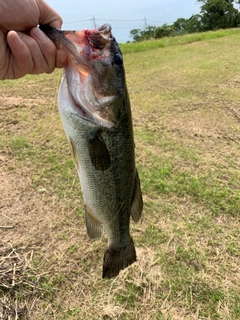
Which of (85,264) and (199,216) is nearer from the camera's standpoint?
(85,264)

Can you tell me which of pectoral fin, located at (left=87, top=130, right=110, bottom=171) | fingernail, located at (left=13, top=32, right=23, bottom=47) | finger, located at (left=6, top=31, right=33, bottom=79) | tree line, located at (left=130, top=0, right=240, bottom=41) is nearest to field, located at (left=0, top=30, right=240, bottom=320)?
pectoral fin, located at (left=87, top=130, right=110, bottom=171)

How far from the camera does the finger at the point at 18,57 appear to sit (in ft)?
3.90

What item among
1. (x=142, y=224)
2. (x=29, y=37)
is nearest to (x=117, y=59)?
(x=29, y=37)

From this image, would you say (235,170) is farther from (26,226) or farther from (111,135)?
(111,135)

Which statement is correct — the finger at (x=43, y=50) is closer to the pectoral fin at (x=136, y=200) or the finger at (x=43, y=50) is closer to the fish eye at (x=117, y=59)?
the fish eye at (x=117, y=59)

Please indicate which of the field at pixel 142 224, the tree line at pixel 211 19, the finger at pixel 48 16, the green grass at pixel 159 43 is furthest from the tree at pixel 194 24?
the finger at pixel 48 16

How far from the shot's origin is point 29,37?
1.26 m

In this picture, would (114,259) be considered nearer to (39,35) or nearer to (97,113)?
(97,113)

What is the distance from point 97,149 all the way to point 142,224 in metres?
1.81

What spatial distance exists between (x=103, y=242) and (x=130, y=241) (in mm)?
1153

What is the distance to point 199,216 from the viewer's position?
307cm

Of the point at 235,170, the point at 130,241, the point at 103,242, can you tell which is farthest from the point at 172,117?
the point at 130,241

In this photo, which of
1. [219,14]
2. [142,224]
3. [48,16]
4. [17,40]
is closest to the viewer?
[17,40]

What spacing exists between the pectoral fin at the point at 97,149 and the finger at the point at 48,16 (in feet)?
1.88
